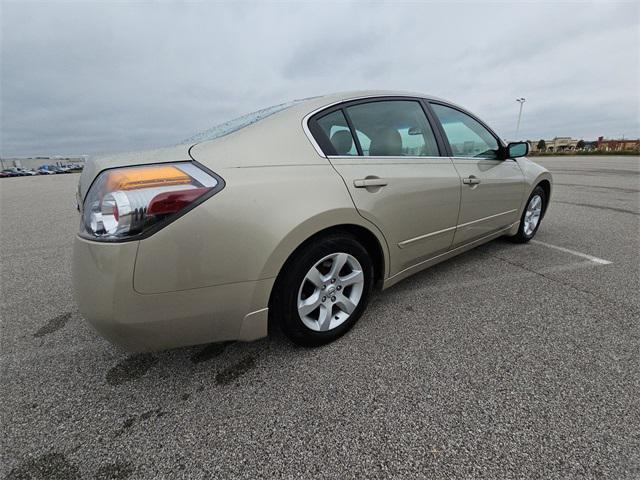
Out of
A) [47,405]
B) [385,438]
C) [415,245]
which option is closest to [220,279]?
[385,438]

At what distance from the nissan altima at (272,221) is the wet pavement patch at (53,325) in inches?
41.0

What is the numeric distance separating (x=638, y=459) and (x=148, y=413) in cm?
200

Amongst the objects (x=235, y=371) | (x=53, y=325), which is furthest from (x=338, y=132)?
(x=53, y=325)

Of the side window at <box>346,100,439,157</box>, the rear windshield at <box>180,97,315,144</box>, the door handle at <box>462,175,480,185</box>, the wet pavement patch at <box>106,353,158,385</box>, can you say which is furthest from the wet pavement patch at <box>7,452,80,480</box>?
the door handle at <box>462,175,480,185</box>

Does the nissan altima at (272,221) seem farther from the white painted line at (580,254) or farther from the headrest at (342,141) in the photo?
the white painted line at (580,254)

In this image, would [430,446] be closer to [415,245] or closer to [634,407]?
[634,407]

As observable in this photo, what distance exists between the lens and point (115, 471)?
122 cm

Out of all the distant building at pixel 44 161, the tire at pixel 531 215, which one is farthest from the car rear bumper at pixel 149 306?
the distant building at pixel 44 161

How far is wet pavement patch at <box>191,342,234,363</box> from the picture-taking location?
1830mm

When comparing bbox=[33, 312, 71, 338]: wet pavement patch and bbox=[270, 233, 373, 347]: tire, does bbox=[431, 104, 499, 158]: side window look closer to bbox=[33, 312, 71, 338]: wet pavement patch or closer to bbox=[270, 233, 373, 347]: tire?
bbox=[270, 233, 373, 347]: tire

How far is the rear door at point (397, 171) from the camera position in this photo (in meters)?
1.88

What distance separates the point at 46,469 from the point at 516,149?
3.77m

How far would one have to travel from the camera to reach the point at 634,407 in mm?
1406

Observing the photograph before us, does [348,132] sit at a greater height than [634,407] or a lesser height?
greater
